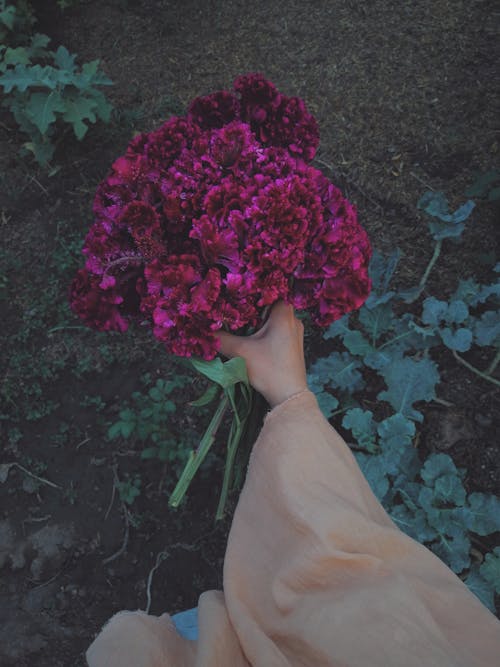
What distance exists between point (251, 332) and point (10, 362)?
1902 mm

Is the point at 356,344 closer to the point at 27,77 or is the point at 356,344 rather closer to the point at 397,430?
the point at 397,430

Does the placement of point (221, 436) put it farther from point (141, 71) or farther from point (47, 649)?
point (141, 71)

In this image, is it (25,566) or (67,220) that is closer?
(25,566)

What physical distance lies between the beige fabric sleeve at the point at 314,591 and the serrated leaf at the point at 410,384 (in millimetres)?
1191

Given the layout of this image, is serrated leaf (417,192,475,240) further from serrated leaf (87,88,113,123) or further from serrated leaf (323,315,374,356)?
serrated leaf (87,88,113,123)

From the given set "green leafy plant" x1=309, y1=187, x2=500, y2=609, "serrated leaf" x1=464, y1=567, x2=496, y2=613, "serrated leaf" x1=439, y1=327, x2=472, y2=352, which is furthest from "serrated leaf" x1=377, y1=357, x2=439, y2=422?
"serrated leaf" x1=464, y1=567, x2=496, y2=613

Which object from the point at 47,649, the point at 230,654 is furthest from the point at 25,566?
the point at 230,654

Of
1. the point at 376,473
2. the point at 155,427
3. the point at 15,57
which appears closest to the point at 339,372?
A: the point at 376,473

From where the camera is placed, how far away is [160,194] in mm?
1382

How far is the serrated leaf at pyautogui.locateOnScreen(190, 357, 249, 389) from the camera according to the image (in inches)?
56.8

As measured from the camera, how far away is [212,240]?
1.29 meters

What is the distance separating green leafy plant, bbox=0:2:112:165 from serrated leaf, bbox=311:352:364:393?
5.99 feet

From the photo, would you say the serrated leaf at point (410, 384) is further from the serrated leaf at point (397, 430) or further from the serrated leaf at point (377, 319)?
the serrated leaf at point (377, 319)

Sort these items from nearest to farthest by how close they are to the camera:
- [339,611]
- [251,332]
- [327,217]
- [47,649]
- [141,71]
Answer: [339,611] < [327,217] < [251,332] < [47,649] < [141,71]
